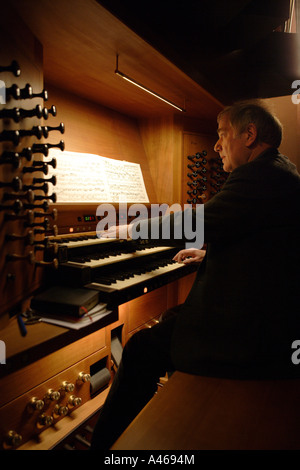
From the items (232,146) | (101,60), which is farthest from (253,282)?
(101,60)

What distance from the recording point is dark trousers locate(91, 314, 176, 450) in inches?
61.0

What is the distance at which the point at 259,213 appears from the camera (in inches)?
52.5

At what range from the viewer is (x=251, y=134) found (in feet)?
5.19

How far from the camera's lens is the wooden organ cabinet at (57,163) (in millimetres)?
1364

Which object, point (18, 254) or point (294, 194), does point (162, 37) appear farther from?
point (18, 254)

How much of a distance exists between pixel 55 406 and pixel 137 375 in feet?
2.84

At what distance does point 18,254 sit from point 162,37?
1960 millimetres

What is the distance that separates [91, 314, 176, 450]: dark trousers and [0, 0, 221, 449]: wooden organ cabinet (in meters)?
0.23

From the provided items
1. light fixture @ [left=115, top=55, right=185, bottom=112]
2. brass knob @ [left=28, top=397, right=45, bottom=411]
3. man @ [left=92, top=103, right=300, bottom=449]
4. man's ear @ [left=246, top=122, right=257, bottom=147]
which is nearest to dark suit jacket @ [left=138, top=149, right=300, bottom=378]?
man @ [left=92, top=103, right=300, bottom=449]

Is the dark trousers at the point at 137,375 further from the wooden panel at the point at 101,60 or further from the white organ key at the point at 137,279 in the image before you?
the wooden panel at the point at 101,60

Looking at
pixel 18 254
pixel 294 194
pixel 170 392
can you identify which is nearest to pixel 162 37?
pixel 294 194

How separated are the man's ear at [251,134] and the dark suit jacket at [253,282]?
0.23 meters

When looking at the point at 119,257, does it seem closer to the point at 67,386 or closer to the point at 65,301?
the point at 65,301
